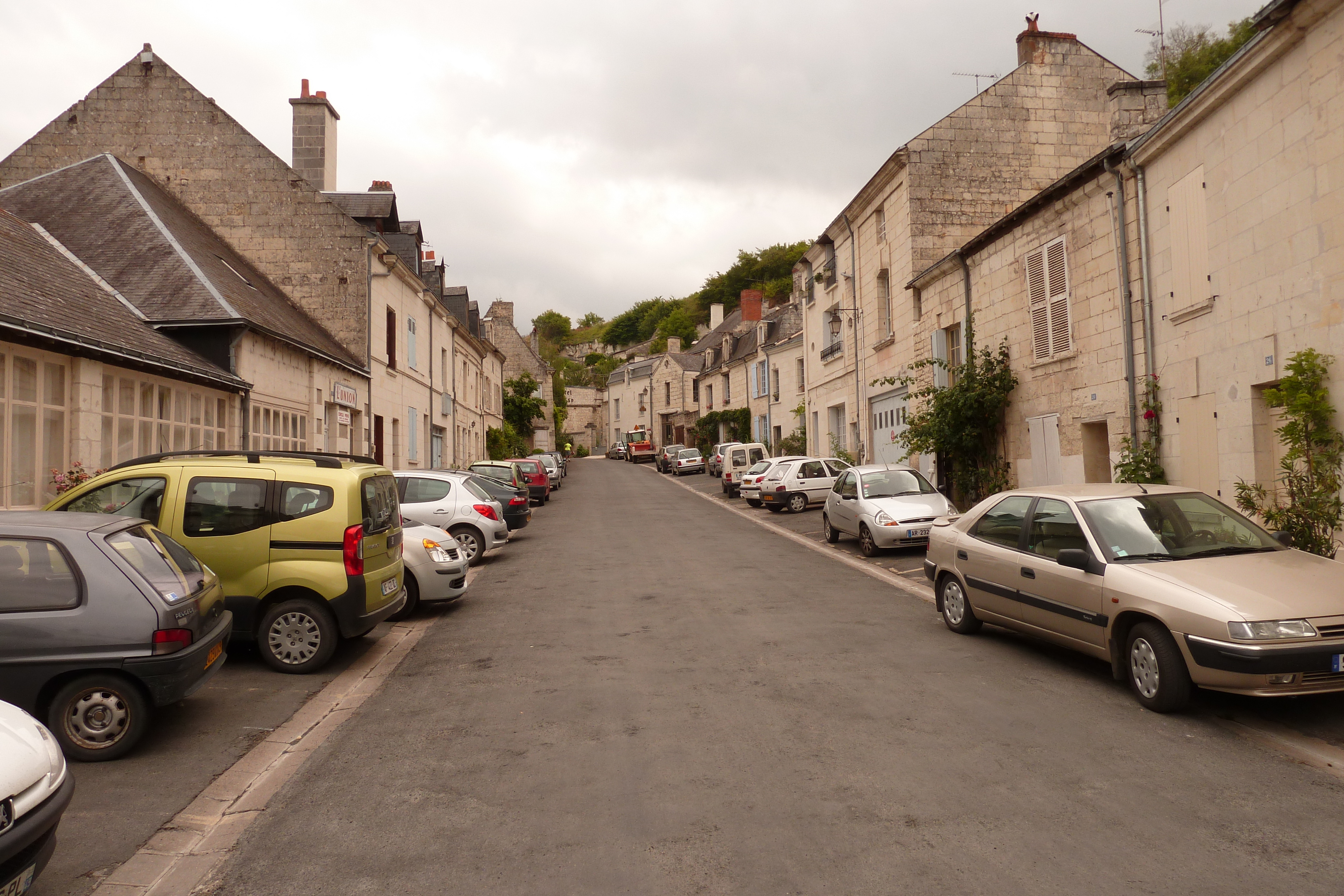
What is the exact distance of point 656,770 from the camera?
4.64 metres

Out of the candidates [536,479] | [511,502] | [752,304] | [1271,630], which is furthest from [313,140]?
[752,304]

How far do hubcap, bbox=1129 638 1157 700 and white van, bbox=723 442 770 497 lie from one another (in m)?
24.3

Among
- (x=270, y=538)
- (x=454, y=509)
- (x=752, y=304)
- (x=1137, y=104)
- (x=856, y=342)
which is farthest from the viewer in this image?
(x=752, y=304)

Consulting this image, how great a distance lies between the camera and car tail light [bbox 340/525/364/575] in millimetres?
7301

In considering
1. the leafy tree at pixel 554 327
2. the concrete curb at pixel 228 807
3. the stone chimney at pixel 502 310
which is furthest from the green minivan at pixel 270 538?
the leafy tree at pixel 554 327

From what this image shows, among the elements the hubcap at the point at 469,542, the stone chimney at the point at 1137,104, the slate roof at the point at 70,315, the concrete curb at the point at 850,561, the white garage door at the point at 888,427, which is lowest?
the concrete curb at the point at 850,561

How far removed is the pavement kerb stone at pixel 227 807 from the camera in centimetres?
362

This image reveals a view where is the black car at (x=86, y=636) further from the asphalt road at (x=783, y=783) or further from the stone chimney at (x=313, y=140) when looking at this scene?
the stone chimney at (x=313, y=140)

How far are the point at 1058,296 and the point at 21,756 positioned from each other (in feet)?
47.6

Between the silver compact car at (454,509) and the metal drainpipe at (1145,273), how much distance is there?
33.2ft

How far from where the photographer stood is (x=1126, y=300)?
12.2 meters

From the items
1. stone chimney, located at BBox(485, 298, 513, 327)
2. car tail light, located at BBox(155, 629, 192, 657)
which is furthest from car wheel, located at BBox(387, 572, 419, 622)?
stone chimney, located at BBox(485, 298, 513, 327)

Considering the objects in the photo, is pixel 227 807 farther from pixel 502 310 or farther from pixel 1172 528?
pixel 502 310

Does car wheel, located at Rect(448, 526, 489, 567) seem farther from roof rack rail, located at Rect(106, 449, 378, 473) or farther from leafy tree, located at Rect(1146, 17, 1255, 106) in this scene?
leafy tree, located at Rect(1146, 17, 1255, 106)
